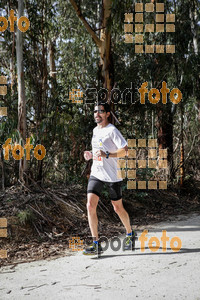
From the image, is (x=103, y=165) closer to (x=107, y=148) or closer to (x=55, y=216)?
(x=107, y=148)

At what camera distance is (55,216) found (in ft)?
23.0

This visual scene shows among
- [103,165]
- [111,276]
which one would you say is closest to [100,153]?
[103,165]

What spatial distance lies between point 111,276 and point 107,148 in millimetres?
1806

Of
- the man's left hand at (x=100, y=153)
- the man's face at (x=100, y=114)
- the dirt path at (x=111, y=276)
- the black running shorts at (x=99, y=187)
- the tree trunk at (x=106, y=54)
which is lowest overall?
the dirt path at (x=111, y=276)

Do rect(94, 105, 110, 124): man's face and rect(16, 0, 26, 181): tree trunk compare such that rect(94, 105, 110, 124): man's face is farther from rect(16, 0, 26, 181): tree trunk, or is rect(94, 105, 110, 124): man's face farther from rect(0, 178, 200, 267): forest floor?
rect(16, 0, 26, 181): tree trunk

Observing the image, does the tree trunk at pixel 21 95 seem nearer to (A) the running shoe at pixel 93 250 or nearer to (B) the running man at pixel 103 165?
(B) the running man at pixel 103 165

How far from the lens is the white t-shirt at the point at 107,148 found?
5.26 m

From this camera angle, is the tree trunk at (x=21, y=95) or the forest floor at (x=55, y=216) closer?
the forest floor at (x=55, y=216)

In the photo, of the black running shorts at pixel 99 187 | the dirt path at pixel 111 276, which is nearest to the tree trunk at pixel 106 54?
the black running shorts at pixel 99 187

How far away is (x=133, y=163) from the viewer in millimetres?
10867

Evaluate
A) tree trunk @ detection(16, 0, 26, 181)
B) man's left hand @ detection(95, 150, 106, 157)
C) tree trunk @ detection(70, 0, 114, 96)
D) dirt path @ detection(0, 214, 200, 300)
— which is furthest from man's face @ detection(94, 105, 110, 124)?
tree trunk @ detection(70, 0, 114, 96)

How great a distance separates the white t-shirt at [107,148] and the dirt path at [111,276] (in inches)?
44.6

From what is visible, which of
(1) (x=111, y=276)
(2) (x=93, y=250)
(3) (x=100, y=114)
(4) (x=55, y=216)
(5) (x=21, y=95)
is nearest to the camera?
(1) (x=111, y=276)

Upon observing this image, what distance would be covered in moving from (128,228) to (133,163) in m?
5.47
